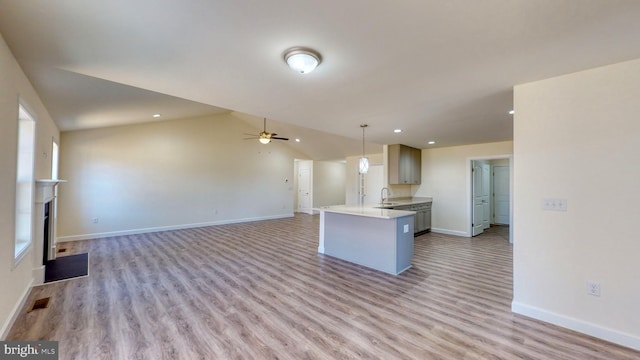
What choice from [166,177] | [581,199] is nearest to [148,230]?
[166,177]

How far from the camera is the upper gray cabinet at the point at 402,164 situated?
21.1ft

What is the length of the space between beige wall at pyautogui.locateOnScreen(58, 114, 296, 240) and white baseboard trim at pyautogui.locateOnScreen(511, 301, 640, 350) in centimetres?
743

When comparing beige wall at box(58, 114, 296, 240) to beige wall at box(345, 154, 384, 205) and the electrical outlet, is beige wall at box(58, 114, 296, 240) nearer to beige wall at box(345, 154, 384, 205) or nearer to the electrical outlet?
beige wall at box(345, 154, 384, 205)

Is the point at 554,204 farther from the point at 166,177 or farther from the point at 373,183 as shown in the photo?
the point at 166,177

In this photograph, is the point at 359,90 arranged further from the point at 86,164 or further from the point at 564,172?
the point at 86,164

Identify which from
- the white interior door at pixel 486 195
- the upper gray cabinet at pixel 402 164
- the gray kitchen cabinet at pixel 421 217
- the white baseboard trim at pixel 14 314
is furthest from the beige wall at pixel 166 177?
the white interior door at pixel 486 195

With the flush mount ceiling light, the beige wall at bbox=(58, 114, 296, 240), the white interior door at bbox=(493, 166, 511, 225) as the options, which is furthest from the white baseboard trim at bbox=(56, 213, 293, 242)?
the white interior door at bbox=(493, 166, 511, 225)

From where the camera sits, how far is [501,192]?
27.5 ft

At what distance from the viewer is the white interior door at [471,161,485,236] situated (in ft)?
21.4

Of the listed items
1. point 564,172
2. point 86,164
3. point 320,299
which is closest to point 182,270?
point 320,299

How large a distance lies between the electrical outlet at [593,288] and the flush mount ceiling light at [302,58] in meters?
3.12

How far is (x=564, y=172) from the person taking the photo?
2.41 m

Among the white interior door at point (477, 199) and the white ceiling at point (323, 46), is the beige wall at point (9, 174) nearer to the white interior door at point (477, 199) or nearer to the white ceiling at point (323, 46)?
the white ceiling at point (323, 46)

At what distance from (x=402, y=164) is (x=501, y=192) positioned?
4.35 m
